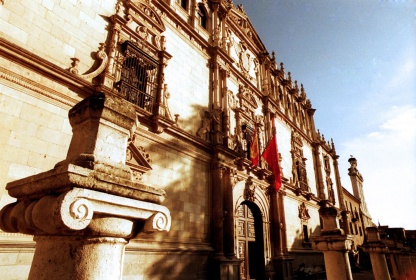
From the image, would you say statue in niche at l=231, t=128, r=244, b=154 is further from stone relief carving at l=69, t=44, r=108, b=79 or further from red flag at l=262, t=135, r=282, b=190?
stone relief carving at l=69, t=44, r=108, b=79

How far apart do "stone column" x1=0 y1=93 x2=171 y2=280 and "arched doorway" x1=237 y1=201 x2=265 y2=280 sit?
9.16 m

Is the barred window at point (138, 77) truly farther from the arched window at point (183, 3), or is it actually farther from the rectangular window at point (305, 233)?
the rectangular window at point (305, 233)

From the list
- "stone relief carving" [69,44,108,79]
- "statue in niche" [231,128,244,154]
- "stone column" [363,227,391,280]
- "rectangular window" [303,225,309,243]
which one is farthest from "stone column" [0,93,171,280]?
"rectangular window" [303,225,309,243]

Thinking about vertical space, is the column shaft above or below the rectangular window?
below

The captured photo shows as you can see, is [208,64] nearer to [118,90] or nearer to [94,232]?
[118,90]

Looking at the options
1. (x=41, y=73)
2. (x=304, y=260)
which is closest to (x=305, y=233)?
(x=304, y=260)

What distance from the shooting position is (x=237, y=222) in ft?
33.5

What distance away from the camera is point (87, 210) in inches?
60.4

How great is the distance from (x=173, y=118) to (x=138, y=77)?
1.70m

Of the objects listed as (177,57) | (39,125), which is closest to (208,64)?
(177,57)

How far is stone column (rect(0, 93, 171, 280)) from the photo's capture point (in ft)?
5.03

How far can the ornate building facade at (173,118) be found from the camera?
16.8 feet

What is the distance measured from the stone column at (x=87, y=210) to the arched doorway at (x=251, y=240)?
30.1 feet

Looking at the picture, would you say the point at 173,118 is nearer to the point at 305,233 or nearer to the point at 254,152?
the point at 254,152
